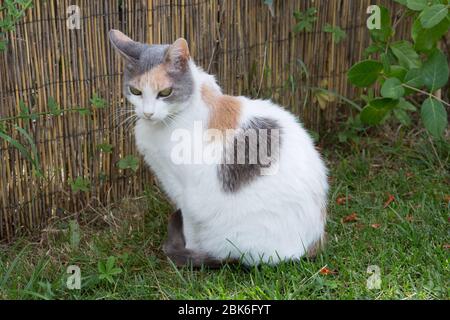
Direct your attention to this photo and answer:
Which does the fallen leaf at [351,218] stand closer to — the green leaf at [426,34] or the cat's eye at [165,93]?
the green leaf at [426,34]

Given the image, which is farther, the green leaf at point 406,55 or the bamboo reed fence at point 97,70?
the green leaf at point 406,55

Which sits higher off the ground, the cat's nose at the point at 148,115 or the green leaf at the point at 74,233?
the cat's nose at the point at 148,115

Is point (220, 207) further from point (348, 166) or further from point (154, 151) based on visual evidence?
point (348, 166)

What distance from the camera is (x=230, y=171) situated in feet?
9.76

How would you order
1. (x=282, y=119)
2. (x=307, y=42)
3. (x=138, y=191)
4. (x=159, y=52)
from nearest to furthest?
(x=159, y=52), (x=282, y=119), (x=138, y=191), (x=307, y=42)

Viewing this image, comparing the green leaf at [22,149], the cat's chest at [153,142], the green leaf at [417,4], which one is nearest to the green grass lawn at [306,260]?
the green leaf at [22,149]

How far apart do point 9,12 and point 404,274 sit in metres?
2.06

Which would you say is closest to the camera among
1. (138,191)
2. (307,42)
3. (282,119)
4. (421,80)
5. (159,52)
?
(159,52)

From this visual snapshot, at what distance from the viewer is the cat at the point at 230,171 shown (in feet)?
9.68

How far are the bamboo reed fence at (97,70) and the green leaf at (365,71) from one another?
67 cm

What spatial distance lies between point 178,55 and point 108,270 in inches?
38.0

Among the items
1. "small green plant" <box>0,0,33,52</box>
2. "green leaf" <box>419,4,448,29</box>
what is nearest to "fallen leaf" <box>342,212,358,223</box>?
"green leaf" <box>419,4,448,29</box>

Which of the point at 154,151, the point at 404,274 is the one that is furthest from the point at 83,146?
the point at 404,274

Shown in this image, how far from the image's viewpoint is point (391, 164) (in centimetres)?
407
